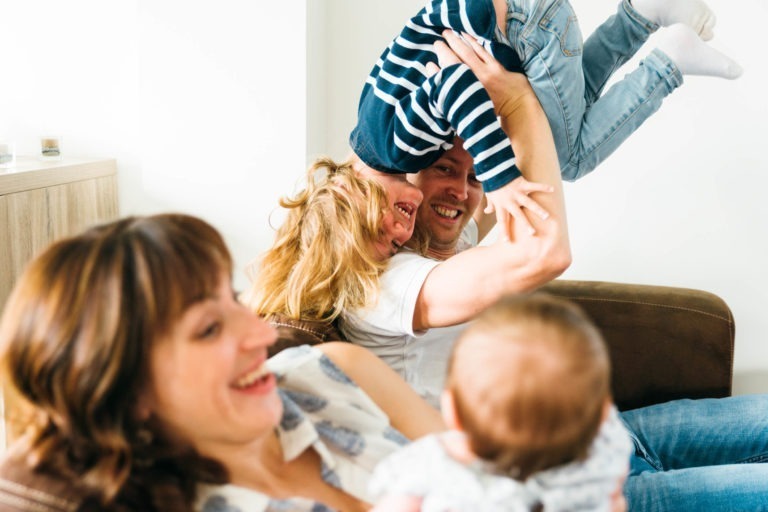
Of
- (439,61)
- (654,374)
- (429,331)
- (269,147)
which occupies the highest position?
(439,61)

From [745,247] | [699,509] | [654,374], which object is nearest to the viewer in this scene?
[699,509]

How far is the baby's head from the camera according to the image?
74 centimetres

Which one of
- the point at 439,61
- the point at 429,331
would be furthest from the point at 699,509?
the point at 439,61

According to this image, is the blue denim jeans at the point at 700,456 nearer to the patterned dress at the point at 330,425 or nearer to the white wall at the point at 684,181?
the patterned dress at the point at 330,425

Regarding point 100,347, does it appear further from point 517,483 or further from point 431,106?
point 431,106

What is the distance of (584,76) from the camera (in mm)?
1807

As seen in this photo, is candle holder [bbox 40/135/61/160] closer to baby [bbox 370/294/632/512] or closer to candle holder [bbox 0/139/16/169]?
candle holder [bbox 0/139/16/169]

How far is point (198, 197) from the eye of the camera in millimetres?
2648

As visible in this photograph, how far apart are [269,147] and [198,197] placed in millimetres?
317

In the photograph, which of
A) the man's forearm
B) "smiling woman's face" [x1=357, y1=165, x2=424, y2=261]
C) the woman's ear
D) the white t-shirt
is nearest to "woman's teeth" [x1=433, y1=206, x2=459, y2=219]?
"smiling woman's face" [x1=357, y1=165, x2=424, y2=261]

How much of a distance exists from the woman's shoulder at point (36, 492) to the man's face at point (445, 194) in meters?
1.19

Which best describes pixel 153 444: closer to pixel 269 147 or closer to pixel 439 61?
pixel 439 61

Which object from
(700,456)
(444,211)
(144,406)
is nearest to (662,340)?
(700,456)

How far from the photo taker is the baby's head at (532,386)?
74cm
